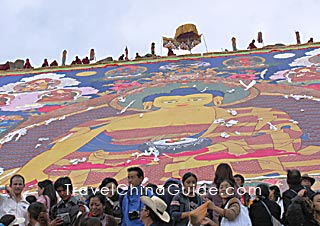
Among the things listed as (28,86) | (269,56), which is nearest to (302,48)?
(269,56)

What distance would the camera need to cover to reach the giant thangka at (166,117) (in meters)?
7.95

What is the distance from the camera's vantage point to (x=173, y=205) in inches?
144

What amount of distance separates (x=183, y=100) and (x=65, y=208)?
22.0 feet

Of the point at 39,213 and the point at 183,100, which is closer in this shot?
the point at 39,213

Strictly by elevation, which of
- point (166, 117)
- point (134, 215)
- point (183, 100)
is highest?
point (183, 100)

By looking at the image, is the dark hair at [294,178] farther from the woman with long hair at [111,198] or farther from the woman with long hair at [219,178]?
the woman with long hair at [111,198]

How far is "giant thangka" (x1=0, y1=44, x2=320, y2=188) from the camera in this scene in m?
7.95

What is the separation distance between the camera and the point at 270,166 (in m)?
7.49

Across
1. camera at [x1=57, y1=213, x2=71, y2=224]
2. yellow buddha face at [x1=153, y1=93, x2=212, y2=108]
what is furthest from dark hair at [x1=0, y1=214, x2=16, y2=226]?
yellow buddha face at [x1=153, y1=93, x2=212, y2=108]

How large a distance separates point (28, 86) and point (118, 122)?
397 cm

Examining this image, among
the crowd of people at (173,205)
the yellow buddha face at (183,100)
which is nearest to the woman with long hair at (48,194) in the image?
the crowd of people at (173,205)

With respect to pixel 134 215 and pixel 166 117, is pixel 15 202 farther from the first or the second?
pixel 166 117

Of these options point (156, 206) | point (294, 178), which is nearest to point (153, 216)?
point (156, 206)

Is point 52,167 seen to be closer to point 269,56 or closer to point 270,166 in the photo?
point 270,166
